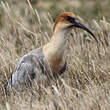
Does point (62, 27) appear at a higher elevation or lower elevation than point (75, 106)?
higher

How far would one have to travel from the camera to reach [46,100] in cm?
529

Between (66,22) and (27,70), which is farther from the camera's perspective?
(27,70)

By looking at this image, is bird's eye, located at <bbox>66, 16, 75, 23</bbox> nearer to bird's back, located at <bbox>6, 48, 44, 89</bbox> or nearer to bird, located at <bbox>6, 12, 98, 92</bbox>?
bird, located at <bbox>6, 12, 98, 92</bbox>

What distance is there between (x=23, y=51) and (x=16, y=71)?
3.05ft

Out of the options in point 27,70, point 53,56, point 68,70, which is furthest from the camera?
point 68,70

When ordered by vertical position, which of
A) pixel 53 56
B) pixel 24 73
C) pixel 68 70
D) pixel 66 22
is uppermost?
pixel 66 22

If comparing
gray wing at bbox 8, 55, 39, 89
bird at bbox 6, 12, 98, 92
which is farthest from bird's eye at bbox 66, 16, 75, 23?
gray wing at bbox 8, 55, 39, 89

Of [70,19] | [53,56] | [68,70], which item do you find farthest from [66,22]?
[68,70]

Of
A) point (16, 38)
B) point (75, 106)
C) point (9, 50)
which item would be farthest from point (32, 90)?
point (16, 38)

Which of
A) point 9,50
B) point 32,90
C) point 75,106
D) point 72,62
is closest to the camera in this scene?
point 75,106

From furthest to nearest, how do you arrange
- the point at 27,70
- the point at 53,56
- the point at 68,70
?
the point at 68,70 < the point at 27,70 < the point at 53,56

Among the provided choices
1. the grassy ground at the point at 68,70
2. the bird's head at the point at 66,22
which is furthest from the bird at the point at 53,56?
the grassy ground at the point at 68,70

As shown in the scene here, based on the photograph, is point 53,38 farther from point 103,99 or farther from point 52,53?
point 103,99

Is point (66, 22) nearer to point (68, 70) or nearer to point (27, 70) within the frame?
point (68, 70)
